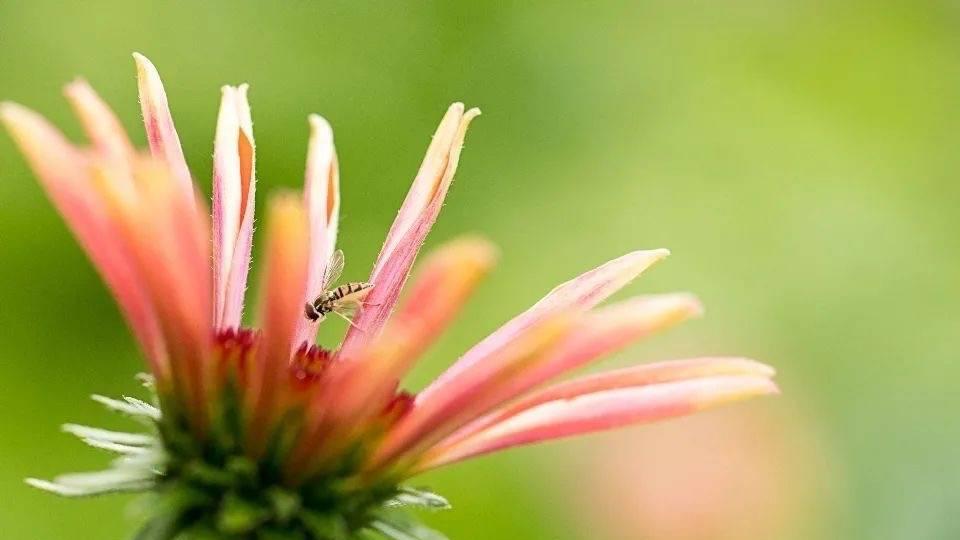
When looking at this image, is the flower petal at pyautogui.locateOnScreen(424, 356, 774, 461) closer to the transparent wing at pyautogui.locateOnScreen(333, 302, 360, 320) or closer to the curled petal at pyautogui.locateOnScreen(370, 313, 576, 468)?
the curled petal at pyautogui.locateOnScreen(370, 313, 576, 468)

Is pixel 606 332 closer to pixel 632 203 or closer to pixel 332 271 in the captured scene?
pixel 332 271

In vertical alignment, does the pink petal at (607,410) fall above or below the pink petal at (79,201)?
below

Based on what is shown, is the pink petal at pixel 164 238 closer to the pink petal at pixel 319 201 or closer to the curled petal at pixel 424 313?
the curled petal at pixel 424 313

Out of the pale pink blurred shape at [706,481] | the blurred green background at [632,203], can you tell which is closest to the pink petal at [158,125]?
the blurred green background at [632,203]

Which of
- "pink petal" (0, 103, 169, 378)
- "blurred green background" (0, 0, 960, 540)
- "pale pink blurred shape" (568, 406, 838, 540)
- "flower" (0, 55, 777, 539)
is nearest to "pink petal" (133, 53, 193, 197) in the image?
"flower" (0, 55, 777, 539)

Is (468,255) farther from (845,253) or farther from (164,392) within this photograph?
(845,253)

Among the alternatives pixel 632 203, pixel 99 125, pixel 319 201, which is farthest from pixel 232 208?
pixel 632 203

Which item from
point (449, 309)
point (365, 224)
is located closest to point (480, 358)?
point (449, 309)
